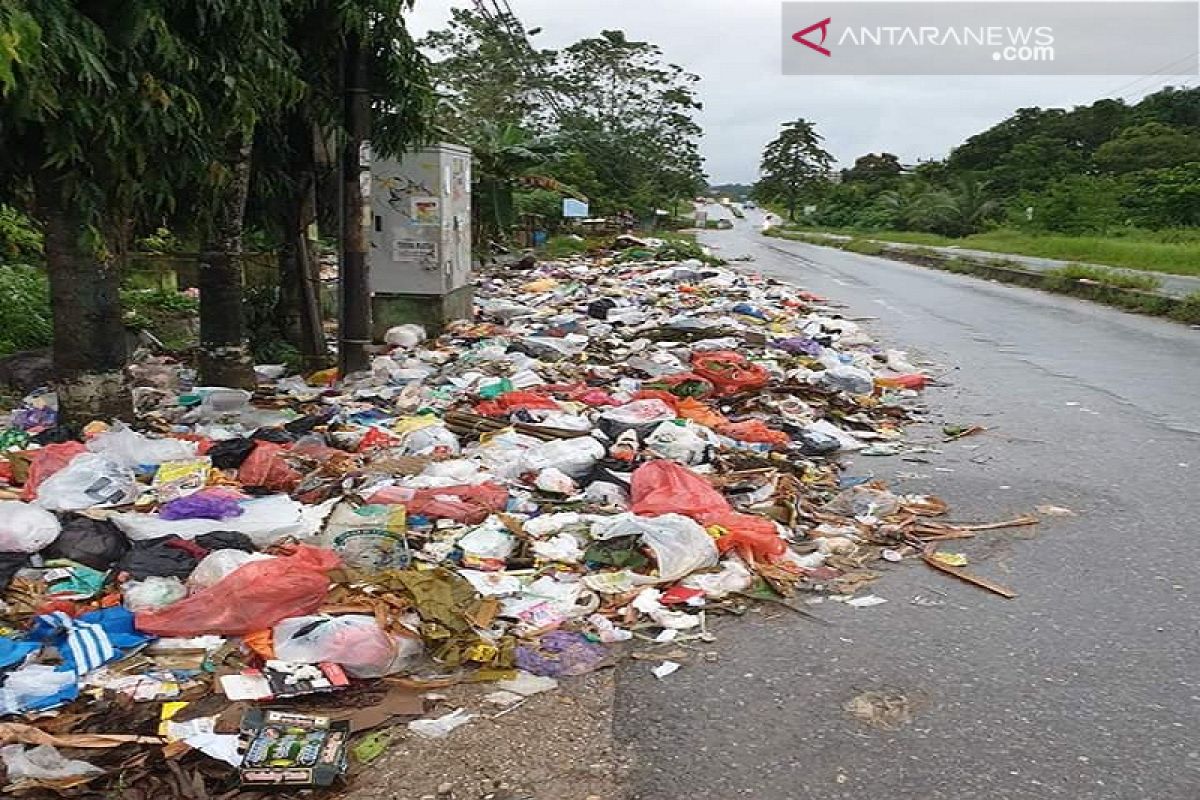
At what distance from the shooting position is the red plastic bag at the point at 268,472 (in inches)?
199

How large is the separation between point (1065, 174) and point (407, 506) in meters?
42.7

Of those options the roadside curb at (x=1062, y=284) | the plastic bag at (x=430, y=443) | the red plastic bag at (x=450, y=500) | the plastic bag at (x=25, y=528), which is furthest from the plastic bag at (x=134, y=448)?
the roadside curb at (x=1062, y=284)

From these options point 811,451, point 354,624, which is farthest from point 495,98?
point 354,624

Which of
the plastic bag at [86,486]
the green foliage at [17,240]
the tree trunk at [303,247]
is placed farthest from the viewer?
the green foliage at [17,240]

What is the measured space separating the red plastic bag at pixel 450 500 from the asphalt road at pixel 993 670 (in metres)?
1.44

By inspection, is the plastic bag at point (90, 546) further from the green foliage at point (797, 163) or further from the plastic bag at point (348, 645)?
the green foliage at point (797, 163)

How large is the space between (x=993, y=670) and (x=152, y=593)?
Answer: 2.87 m

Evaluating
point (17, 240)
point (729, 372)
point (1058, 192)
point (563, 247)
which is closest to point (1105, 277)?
point (729, 372)

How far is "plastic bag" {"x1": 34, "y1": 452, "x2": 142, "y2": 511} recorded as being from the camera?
14.5 feet

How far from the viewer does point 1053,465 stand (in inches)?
224

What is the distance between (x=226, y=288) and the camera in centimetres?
682

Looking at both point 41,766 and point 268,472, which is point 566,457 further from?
point 41,766

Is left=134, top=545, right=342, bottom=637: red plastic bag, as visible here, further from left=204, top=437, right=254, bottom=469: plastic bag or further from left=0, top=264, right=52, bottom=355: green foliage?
left=0, top=264, right=52, bottom=355: green foliage

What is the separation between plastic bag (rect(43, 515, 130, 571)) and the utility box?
5876 mm
